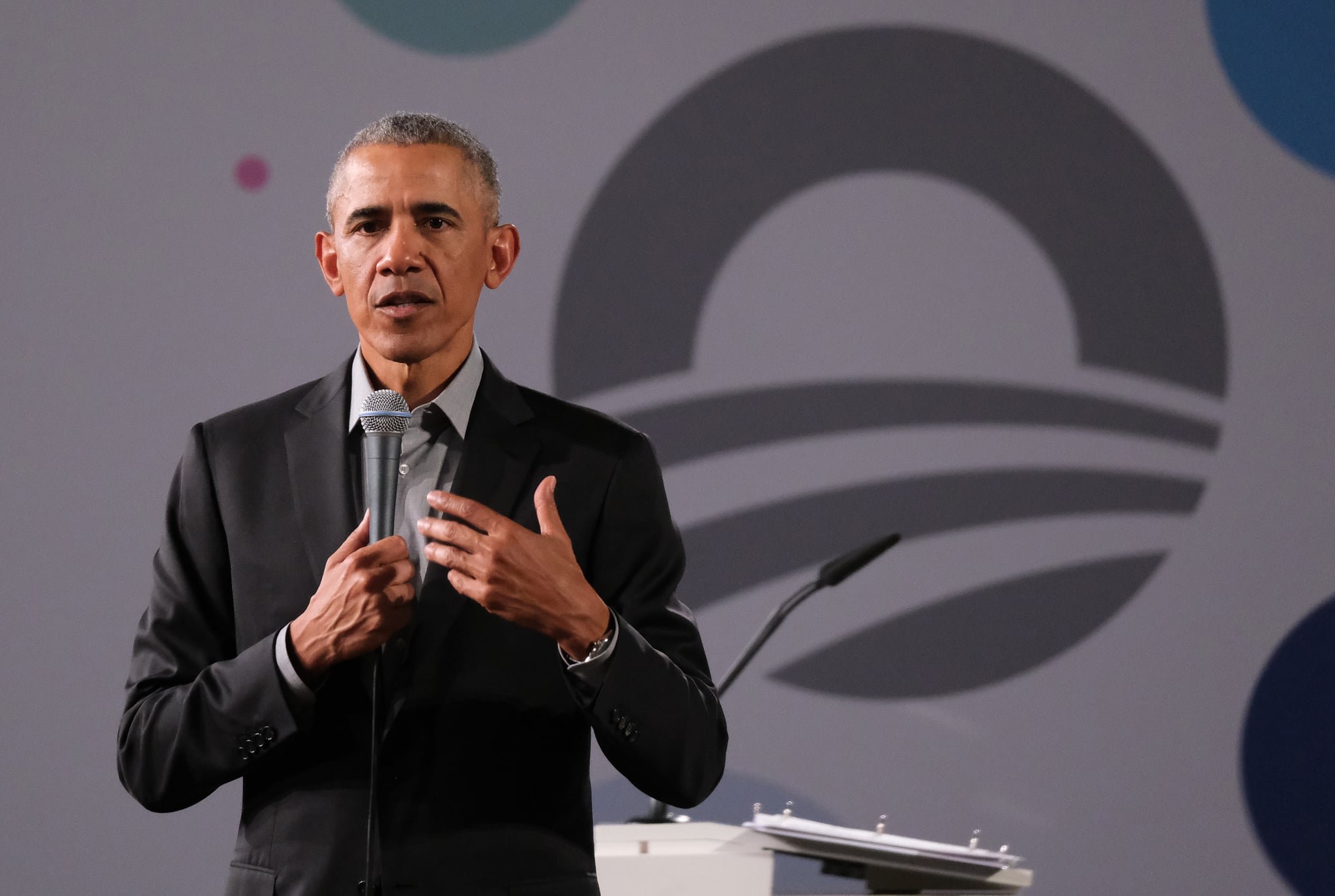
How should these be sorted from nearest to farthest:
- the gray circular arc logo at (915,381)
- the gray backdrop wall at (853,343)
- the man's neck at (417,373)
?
the man's neck at (417,373) < the gray backdrop wall at (853,343) < the gray circular arc logo at (915,381)

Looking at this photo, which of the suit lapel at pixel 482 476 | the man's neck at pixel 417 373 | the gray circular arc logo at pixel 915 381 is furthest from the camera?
the gray circular arc logo at pixel 915 381

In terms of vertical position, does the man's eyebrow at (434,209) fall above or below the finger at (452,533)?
above

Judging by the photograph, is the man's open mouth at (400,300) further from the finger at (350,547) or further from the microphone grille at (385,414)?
the finger at (350,547)

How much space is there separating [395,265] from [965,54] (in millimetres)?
2681

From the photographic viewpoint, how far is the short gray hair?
1.35 m

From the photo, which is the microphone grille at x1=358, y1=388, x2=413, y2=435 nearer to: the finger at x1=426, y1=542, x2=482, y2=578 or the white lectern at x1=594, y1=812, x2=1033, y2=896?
the finger at x1=426, y1=542, x2=482, y2=578

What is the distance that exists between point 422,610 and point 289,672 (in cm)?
15

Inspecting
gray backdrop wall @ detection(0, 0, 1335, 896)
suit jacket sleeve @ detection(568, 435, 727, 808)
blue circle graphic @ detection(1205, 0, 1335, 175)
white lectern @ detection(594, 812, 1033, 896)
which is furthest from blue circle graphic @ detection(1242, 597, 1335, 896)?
suit jacket sleeve @ detection(568, 435, 727, 808)

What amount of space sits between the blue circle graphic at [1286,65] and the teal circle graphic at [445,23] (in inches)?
80.4

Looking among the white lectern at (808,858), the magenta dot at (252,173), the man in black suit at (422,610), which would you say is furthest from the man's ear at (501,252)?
the magenta dot at (252,173)

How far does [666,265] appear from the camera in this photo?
11.3 feet

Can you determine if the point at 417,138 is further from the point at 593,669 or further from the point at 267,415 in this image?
the point at 593,669

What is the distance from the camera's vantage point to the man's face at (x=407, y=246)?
4.29 ft

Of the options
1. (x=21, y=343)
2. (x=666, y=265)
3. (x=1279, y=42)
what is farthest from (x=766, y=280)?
(x=21, y=343)
